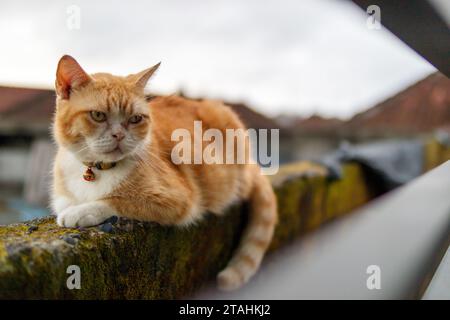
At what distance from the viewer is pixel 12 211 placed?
2416 mm

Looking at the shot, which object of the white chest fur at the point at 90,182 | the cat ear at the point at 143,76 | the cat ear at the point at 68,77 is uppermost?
the cat ear at the point at 143,76

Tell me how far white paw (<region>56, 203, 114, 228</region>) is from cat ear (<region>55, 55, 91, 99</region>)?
31cm

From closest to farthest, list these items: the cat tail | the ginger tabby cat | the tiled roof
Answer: the ginger tabby cat, the cat tail, the tiled roof

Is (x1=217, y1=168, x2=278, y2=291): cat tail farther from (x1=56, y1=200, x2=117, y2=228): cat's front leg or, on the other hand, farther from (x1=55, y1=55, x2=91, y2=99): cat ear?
(x1=55, y1=55, x2=91, y2=99): cat ear

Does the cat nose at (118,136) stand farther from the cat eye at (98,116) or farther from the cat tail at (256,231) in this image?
the cat tail at (256,231)

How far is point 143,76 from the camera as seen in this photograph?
124 centimetres

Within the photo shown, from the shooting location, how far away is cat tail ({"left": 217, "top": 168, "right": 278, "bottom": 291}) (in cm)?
161

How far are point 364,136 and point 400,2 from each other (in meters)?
6.11

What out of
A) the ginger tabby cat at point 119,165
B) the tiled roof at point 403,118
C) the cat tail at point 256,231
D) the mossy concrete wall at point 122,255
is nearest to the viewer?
the mossy concrete wall at point 122,255

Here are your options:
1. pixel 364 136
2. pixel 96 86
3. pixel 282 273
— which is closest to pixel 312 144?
pixel 364 136

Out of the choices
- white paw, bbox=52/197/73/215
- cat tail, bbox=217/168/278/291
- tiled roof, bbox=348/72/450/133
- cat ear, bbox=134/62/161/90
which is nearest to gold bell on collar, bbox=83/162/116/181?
white paw, bbox=52/197/73/215

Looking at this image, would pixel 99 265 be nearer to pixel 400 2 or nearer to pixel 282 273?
pixel 282 273

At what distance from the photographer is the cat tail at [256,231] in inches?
63.4

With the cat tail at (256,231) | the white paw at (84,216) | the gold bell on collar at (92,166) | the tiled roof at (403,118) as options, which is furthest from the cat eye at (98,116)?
the tiled roof at (403,118)
